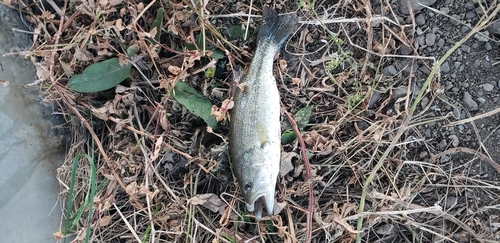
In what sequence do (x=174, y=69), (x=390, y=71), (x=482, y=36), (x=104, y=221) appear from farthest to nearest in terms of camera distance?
1. (x=390, y=71)
2. (x=482, y=36)
3. (x=104, y=221)
4. (x=174, y=69)

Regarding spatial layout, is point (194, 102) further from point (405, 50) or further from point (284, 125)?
point (405, 50)

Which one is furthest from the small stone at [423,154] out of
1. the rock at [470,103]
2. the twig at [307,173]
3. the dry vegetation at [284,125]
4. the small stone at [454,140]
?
the twig at [307,173]

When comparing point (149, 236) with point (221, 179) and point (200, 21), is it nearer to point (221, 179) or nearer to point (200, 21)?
point (221, 179)

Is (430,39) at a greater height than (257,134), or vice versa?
(430,39)

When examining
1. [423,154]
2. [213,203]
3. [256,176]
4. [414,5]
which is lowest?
[213,203]

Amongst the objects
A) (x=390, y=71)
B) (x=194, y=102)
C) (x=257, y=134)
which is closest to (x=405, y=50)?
(x=390, y=71)

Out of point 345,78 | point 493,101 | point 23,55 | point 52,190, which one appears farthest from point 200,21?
point 493,101

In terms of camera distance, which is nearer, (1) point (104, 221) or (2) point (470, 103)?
(1) point (104, 221)
